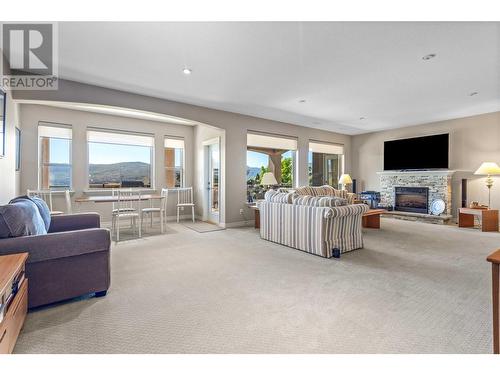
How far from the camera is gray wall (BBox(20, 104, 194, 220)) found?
16.3ft

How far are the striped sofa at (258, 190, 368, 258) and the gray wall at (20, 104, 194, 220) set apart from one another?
12.1 ft

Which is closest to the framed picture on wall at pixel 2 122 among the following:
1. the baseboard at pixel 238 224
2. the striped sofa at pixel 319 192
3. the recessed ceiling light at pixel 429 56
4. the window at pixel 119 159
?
the window at pixel 119 159

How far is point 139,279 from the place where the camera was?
279 centimetres

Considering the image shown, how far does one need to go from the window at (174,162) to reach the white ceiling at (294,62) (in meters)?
2.08

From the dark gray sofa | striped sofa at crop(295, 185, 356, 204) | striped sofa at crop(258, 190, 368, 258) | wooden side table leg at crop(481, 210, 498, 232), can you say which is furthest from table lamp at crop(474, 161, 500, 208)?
the dark gray sofa

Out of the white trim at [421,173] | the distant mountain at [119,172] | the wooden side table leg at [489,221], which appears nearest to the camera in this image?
the wooden side table leg at [489,221]

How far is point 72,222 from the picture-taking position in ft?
10.5

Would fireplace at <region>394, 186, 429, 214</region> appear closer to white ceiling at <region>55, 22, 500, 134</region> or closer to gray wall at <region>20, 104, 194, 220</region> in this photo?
white ceiling at <region>55, 22, 500, 134</region>

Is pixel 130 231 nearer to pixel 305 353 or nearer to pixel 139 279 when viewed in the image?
pixel 139 279

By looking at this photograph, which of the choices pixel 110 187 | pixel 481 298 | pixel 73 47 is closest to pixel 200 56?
pixel 73 47

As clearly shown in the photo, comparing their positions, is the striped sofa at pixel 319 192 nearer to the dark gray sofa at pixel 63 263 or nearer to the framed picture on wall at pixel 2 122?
the dark gray sofa at pixel 63 263

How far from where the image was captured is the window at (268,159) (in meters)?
6.59

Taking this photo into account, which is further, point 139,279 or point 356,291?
point 139,279

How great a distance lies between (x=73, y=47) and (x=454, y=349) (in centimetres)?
449
